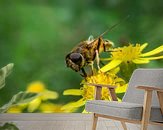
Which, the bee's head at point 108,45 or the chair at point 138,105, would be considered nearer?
the chair at point 138,105

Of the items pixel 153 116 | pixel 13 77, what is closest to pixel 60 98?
pixel 13 77

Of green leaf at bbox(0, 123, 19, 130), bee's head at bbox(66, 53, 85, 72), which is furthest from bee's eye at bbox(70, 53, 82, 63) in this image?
green leaf at bbox(0, 123, 19, 130)

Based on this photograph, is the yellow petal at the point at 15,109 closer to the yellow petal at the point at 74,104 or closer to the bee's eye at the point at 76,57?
the yellow petal at the point at 74,104

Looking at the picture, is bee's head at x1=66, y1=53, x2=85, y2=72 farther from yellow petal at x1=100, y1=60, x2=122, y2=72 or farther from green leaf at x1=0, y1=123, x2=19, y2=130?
green leaf at x1=0, y1=123, x2=19, y2=130

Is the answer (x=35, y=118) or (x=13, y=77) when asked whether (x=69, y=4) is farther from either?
(x=35, y=118)

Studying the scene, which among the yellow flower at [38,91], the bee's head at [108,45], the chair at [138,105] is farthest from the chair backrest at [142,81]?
the yellow flower at [38,91]

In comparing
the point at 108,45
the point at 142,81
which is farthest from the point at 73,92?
the point at 142,81
